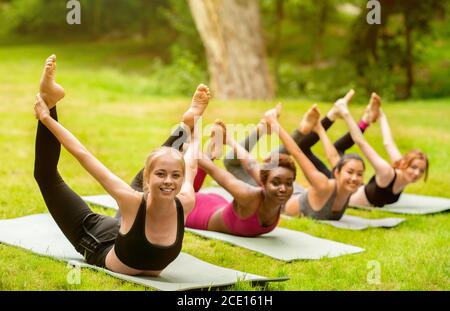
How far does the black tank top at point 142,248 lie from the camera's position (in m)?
3.91

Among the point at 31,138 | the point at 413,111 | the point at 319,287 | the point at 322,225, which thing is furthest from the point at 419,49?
the point at 319,287

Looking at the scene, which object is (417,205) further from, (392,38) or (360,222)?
(392,38)

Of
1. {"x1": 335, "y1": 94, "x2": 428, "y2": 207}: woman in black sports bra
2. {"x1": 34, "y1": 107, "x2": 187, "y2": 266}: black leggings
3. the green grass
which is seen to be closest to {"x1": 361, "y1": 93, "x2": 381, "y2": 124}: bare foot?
{"x1": 335, "y1": 94, "x2": 428, "y2": 207}: woman in black sports bra

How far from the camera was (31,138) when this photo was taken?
30.2ft

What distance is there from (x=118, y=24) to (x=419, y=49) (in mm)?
12293

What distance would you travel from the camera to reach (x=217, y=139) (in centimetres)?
524

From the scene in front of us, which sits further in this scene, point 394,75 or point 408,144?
point 394,75

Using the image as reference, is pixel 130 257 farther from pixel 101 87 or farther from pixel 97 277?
pixel 101 87

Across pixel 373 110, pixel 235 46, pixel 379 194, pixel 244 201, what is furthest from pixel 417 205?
pixel 235 46

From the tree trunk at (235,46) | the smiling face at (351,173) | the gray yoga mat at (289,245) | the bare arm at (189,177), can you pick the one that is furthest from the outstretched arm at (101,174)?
the tree trunk at (235,46)

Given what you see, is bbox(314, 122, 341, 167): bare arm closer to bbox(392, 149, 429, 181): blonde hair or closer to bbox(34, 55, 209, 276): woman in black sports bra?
bbox(392, 149, 429, 181): blonde hair

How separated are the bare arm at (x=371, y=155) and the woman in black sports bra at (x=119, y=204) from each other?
241 centimetres

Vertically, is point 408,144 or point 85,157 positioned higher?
point 85,157

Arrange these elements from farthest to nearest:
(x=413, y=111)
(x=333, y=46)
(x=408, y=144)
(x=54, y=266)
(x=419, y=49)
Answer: (x=333, y=46) < (x=419, y=49) < (x=413, y=111) < (x=408, y=144) < (x=54, y=266)
